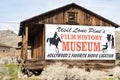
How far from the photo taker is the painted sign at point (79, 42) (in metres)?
37.1

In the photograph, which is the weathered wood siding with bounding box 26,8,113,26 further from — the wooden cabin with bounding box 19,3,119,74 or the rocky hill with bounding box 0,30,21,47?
the rocky hill with bounding box 0,30,21,47

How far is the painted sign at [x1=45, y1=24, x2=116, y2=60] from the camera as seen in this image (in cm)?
3709

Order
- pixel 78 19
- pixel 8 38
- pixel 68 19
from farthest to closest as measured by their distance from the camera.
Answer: pixel 8 38
pixel 78 19
pixel 68 19

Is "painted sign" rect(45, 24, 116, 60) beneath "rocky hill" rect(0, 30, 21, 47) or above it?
beneath

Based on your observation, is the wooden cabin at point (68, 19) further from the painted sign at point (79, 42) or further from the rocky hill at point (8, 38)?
the rocky hill at point (8, 38)

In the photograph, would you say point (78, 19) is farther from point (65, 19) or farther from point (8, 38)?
point (8, 38)

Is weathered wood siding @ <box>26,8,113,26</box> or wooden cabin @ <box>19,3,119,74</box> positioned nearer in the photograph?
wooden cabin @ <box>19,3,119,74</box>

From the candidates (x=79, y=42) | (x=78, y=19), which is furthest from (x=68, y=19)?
(x=79, y=42)

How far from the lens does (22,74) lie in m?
36.2

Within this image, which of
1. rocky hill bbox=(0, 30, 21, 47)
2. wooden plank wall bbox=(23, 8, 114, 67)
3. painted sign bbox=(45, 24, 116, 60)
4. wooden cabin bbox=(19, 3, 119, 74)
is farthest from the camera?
rocky hill bbox=(0, 30, 21, 47)

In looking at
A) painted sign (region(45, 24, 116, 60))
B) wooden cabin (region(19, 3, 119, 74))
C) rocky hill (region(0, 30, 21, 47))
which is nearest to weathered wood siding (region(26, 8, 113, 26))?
wooden cabin (region(19, 3, 119, 74))

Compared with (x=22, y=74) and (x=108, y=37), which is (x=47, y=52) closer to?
(x=22, y=74)

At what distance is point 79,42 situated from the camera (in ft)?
125

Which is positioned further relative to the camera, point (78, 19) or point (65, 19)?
point (78, 19)
